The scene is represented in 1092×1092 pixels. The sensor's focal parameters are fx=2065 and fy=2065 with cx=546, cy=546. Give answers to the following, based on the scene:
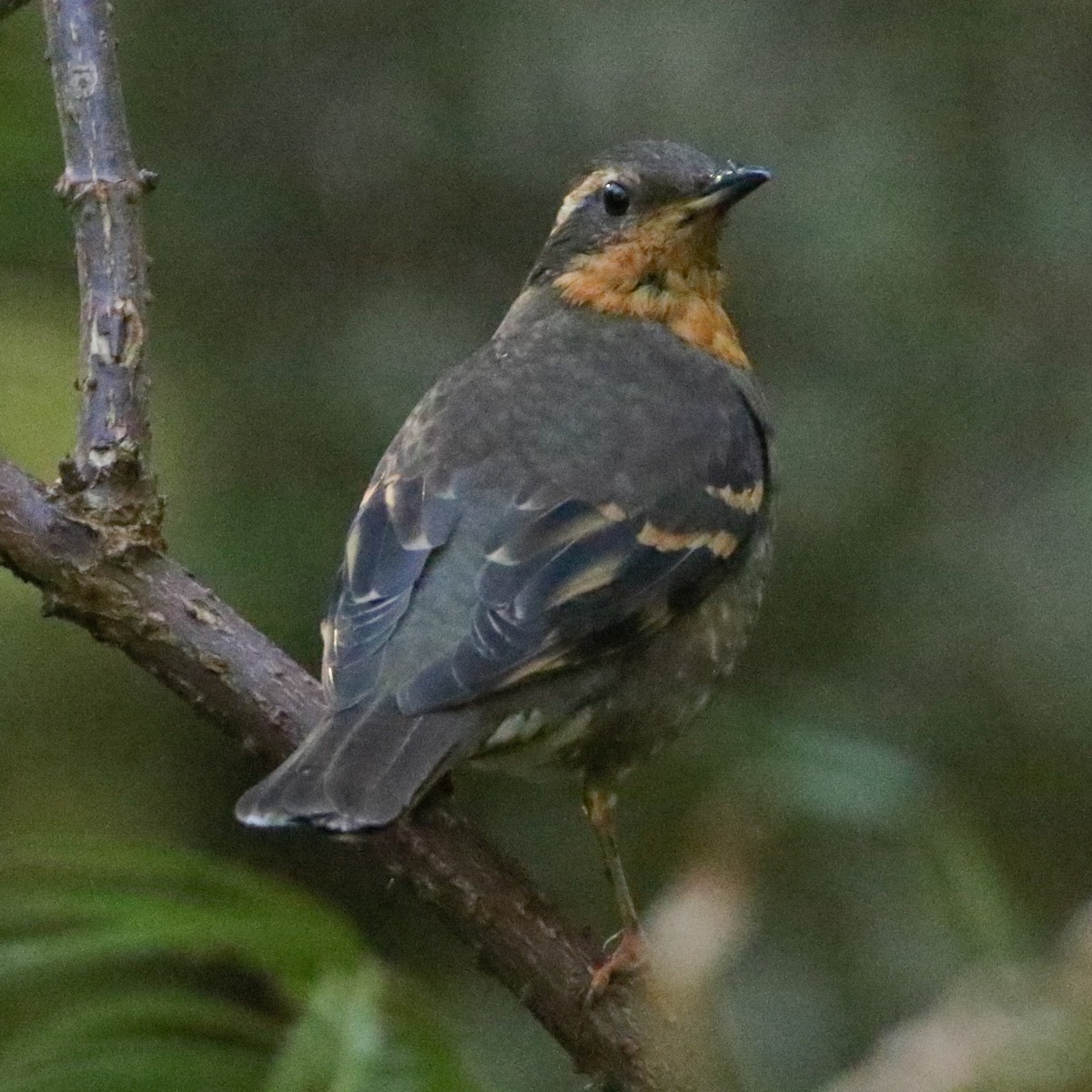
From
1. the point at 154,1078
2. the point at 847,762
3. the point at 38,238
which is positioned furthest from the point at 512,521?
the point at 38,238

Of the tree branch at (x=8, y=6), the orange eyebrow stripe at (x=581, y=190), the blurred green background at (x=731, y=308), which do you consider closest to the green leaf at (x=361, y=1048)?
the tree branch at (x=8, y=6)

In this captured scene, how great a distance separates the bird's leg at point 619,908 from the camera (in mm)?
3436

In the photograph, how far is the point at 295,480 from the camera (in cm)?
641

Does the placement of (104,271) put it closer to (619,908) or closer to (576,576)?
(576,576)

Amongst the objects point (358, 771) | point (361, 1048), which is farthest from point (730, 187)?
point (361, 1048)

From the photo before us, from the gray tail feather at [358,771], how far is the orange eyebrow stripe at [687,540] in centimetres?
70

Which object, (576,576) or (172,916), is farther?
(576,576)

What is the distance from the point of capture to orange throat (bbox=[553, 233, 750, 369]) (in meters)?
5.01

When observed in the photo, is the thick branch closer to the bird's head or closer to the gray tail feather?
the gray tail feather

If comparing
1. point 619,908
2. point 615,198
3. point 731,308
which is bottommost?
point 619,908

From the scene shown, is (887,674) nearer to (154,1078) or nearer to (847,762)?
(847,762)

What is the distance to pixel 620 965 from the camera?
11.4ft

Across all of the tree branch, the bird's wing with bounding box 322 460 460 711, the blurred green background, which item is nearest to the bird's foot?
the bird's wing with bounding box 322 460 460 711

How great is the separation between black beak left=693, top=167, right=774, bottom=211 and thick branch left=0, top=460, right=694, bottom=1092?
6.01 ft
